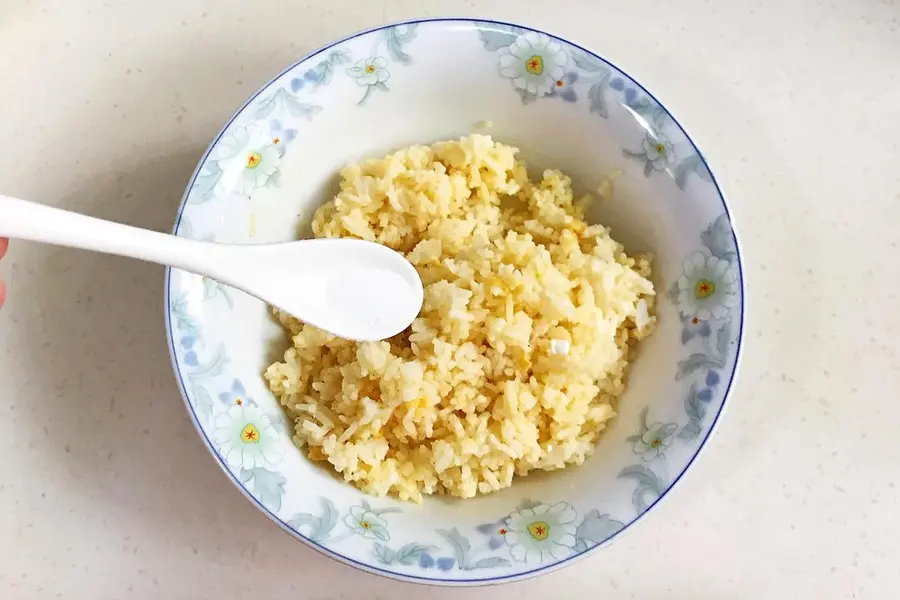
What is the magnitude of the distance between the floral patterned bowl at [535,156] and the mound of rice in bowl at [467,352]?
0.13ft

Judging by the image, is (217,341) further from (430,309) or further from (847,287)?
(847,287)

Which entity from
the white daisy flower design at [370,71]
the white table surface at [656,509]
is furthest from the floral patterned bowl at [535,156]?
the white table surface at [656,509]

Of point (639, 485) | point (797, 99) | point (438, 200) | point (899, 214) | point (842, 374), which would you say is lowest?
point (639, 485)

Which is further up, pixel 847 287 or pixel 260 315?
pixel 847 287

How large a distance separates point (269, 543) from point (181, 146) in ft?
Answer: 2.25

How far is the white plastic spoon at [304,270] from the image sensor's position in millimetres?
866

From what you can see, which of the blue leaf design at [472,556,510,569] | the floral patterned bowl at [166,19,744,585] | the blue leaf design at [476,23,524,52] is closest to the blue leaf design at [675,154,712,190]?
the floral patterned bowl at [166,19,744,585]

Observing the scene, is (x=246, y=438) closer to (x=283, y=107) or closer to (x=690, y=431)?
(x=283, y=107)

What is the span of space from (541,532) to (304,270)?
48 cm

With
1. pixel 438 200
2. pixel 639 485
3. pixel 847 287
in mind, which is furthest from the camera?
pixel 847 287

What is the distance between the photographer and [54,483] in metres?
1.16

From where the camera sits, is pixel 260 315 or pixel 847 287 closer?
pixel 260 315

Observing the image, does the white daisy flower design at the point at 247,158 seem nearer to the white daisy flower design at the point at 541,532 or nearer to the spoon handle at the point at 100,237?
the spoon handle at the point at 100,237

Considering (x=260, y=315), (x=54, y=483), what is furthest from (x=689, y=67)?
(x=54, y=483)
